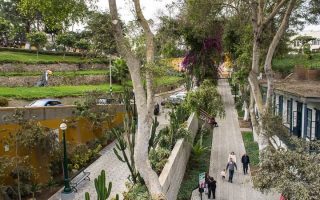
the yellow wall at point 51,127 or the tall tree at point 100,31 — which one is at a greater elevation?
the tall tree at point 100,31

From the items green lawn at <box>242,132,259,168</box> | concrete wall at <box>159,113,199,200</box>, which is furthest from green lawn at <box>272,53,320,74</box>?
concrete wall at <box>159,113,199,200</box>

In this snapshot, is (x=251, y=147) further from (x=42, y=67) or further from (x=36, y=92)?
(x=42, y=67)

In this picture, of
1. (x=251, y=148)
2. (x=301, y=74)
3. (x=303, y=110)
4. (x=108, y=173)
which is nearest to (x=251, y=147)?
(x=251, y=148)

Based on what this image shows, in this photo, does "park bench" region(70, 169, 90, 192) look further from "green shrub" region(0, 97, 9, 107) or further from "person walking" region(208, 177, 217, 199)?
"green shrub" region(0, 97, 9, 107)

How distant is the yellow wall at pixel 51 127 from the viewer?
15.6 meters

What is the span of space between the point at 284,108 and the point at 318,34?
6142 centimetres

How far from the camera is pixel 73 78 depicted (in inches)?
1593

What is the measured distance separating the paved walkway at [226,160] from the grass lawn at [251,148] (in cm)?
31

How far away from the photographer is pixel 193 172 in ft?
68.0

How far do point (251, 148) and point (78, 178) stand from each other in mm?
11268

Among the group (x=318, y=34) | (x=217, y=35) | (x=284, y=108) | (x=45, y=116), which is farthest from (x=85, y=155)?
(x=318, y=34)

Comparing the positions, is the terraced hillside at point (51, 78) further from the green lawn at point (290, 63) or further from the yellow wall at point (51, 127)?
the green lawn at point (290, 63)

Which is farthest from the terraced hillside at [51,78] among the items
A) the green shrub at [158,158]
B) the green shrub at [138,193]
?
the green shrub at [138,193]

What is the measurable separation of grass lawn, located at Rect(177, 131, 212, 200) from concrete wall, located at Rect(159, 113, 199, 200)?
0.27m
